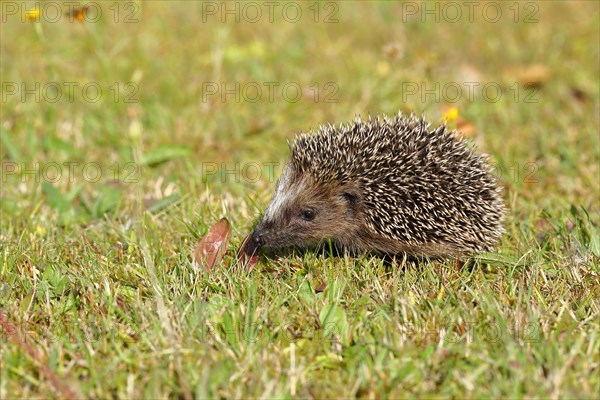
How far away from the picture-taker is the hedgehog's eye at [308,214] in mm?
5629

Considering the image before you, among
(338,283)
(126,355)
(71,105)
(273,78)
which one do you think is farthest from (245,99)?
(126,355)

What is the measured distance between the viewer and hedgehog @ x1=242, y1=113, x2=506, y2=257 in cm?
536

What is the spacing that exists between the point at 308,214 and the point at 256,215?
0.67 m

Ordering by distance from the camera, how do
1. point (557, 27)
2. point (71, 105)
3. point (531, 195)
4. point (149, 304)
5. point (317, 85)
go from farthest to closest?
point (557, 27)
point (317, 85)
point (71, 105)
point (531, 195)
point (149, 304)

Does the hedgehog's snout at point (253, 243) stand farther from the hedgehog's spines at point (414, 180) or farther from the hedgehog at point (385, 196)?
the hedgehog's spines at point (414, 180)

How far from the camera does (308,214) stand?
5641mm

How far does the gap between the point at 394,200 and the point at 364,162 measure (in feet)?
1.14

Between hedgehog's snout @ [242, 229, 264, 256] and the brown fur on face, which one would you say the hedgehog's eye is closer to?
the brown fur on face

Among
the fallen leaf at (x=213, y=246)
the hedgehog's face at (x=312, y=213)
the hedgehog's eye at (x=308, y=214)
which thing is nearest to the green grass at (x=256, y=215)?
the fallen leaf at (x=213, y=246)

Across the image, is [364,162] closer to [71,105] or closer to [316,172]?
[316,172]

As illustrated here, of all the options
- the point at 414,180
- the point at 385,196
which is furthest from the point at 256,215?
the point at 414,180

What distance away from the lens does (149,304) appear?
4.63 m

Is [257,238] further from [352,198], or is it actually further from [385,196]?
[385,196]

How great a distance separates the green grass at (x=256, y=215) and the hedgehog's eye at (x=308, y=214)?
0.38 metres
